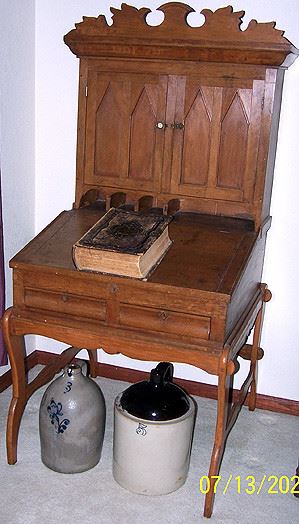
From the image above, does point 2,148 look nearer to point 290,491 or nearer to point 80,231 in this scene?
point 80,231

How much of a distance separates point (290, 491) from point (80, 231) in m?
1.18

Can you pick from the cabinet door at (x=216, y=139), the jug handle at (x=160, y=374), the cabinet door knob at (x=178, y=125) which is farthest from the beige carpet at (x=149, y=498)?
the cabinet door knob at (x=178, y=125)

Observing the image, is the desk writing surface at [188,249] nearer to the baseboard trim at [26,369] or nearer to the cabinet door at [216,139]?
the cabinet door at [216,139]

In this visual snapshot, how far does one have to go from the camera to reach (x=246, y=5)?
2320 mm

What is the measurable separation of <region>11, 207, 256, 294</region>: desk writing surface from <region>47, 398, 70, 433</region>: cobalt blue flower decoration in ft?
1.62

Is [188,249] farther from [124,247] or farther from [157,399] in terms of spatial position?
[157,399]

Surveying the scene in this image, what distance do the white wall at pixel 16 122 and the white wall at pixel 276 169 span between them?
4 cm

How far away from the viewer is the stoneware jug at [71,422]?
215 cm

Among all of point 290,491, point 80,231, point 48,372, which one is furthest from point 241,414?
point 80,231

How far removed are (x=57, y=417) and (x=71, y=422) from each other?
5cm

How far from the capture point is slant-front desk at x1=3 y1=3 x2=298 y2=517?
1964 mm

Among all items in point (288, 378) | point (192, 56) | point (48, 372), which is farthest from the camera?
point (288, 378)
